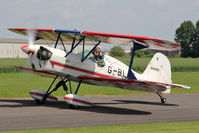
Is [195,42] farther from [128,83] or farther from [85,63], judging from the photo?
[128,83]

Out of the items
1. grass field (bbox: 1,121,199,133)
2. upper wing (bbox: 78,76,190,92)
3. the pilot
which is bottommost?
grass field (bbox: 1,121,199,133)

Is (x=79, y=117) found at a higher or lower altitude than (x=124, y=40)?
lower

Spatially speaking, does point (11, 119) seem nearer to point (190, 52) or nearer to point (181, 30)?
point (190, 52)

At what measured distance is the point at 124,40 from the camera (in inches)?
512

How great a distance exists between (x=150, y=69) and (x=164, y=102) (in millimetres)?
1640

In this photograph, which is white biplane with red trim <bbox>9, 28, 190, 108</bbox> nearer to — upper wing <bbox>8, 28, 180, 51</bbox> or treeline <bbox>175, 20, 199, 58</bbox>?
upper wing <bbox>8, 28, 180, 51</bbox>

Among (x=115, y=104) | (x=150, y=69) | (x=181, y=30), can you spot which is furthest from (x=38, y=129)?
(x=181, y=30)

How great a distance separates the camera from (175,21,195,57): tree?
111812 millimetres

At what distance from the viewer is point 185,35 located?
118m

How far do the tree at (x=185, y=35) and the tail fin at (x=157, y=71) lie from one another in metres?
96.2

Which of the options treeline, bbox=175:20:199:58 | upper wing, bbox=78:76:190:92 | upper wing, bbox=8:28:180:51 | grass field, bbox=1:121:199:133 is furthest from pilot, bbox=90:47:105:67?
treeline, bbox=175:20:199:58

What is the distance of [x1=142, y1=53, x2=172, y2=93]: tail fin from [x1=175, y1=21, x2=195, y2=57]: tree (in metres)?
96.2

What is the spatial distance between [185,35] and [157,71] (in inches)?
4161

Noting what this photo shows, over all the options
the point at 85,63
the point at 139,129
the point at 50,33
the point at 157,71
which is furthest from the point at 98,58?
the point at 139,129
